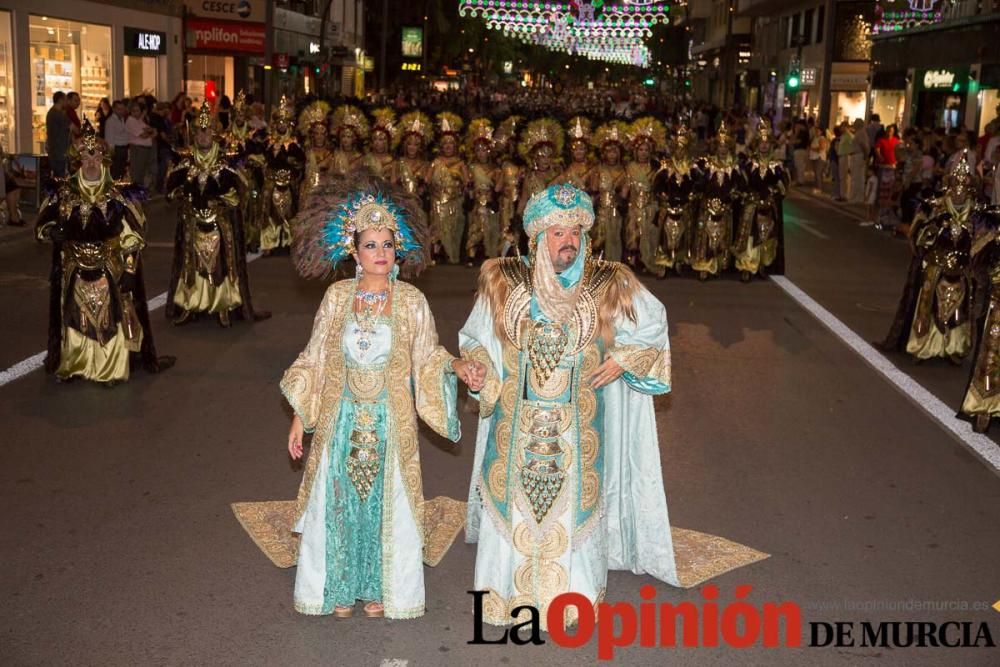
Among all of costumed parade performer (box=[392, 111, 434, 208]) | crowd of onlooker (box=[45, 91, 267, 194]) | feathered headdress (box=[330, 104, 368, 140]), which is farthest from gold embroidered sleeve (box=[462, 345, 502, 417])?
crowd of onlooker (box=[45, 91, 267, 194])

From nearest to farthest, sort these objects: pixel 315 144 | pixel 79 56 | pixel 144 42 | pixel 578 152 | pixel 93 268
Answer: pixel 93 268
pixel 578 152
pixel 315 144
pixel 79 56
pixel 144 42

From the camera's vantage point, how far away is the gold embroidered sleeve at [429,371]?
5035 millimetres

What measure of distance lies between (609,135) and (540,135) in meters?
0.87

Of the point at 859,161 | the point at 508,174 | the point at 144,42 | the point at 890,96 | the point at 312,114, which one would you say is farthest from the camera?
the point at 890,96

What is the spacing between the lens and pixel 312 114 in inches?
651

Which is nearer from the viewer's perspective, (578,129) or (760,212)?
(578,129)

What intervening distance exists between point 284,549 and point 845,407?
16.0 ft

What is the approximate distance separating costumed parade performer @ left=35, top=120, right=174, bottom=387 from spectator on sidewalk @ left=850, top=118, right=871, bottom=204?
747 inches

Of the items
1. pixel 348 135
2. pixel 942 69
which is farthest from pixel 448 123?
pixel 942 69

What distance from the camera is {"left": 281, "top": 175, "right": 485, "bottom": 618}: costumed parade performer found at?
4.93 m

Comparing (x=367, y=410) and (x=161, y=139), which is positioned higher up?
(x=161, y=139)

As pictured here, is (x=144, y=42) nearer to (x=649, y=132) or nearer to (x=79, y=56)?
(x=79, y=56)

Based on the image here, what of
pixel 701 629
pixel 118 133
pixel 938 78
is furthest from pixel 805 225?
pixel 701 629

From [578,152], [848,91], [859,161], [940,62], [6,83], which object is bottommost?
[859,161]
